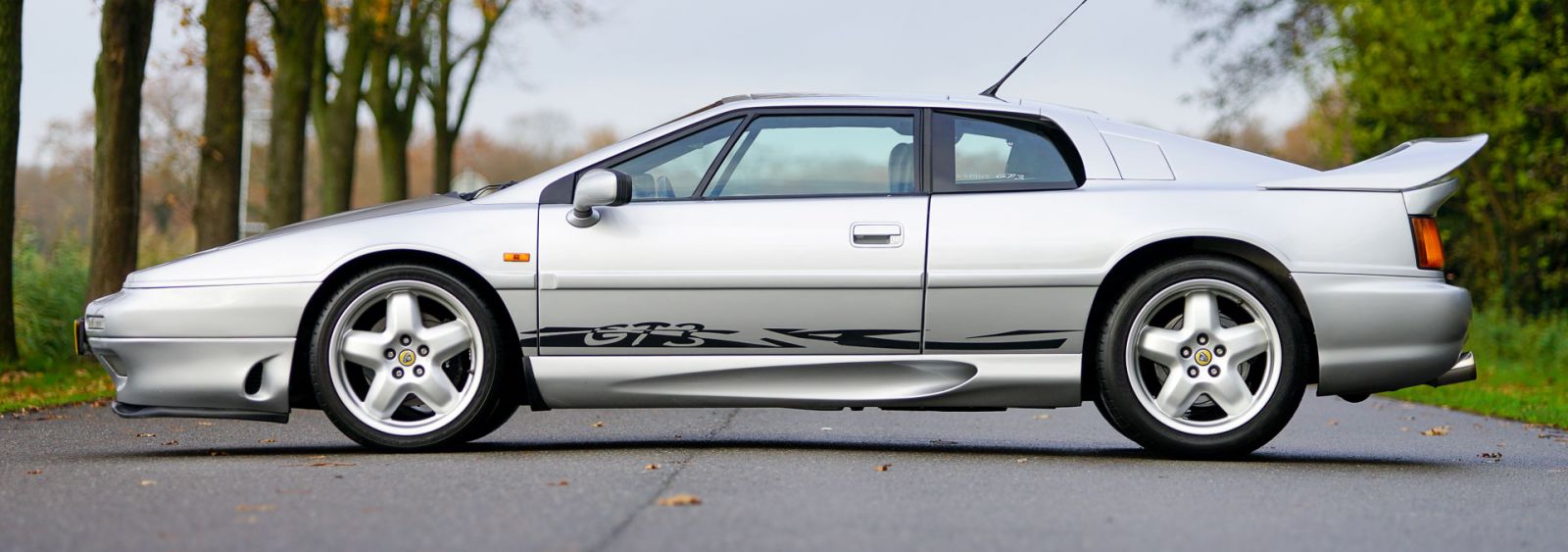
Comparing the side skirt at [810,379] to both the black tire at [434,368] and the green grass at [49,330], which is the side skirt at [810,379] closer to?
the black tire at [434,368]

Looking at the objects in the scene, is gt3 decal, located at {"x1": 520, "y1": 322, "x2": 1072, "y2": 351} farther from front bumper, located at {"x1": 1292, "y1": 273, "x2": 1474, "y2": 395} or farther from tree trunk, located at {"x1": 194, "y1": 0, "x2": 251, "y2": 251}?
tree trunk, located at {"x1": 194, "y1": 0, "x2": 251, "y2": 251}

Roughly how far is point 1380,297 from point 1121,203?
104 cm

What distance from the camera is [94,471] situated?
21.7ft

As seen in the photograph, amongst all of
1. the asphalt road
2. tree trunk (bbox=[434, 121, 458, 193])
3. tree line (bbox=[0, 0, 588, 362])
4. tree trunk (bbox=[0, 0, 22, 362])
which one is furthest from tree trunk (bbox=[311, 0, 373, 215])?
the asphalt road

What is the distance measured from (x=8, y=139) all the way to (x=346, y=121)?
10.9 metres

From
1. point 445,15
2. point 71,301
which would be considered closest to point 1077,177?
point 71,301

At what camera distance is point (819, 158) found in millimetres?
7426

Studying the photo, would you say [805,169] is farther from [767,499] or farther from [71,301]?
[71,301]

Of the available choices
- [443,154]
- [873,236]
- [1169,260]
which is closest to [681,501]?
[873,236]

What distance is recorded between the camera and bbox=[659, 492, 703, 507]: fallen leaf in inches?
218

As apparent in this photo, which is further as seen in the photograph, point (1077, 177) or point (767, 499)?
point (1077, 177)

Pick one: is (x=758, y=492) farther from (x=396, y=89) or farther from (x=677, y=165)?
(x=396, y=89)

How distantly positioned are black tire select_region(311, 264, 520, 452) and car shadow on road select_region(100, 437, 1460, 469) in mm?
74

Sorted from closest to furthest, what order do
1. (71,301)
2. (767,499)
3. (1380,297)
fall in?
Result: (767,499), (1380,297), (71,301)
